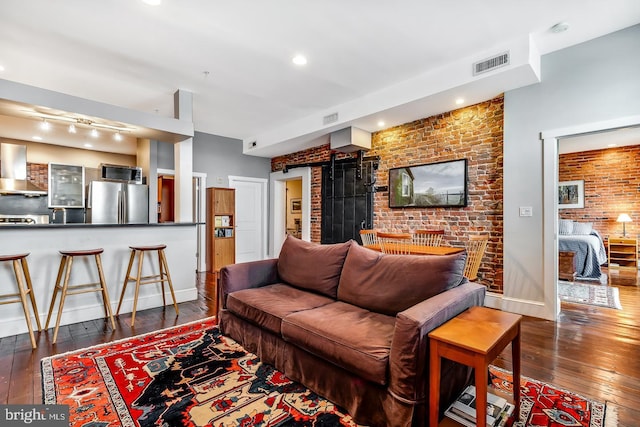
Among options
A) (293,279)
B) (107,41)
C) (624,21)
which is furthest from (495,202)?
(107,41)

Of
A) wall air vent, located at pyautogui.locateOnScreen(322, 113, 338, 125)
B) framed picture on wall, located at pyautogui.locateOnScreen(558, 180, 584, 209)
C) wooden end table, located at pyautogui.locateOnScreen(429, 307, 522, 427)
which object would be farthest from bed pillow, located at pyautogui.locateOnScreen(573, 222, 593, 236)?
wooden end table, located at pyautogui.locateOnScreen(429, 307, 522, 427)

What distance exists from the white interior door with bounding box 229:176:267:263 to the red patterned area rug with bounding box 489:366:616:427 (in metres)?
5.67

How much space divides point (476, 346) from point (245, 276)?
80.2 inches

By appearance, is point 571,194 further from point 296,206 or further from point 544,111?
point 296,206

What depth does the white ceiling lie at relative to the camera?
8.48 feet

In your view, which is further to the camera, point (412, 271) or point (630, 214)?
point (630, 214)

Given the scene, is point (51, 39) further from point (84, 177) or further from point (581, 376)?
point (581, 376)

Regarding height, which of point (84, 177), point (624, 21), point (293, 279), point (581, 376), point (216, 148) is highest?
point (624, 21)

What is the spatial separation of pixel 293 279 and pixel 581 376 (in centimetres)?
225

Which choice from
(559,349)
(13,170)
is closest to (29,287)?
(13,170)

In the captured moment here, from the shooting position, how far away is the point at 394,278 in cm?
209

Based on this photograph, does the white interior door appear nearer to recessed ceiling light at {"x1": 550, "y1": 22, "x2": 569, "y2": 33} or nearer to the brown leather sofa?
the brown leather sofa

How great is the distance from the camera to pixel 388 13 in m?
2.64

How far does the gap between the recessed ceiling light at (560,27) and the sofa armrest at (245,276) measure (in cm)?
351
